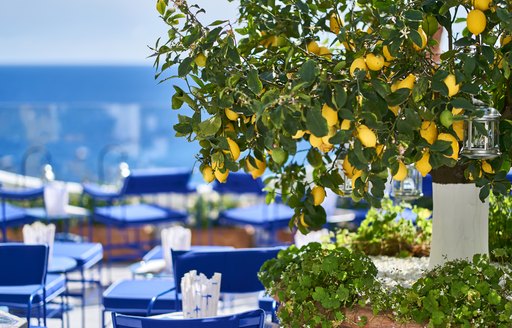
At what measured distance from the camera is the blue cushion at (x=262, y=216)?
540 cm

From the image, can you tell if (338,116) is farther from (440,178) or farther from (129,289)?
(129,289)

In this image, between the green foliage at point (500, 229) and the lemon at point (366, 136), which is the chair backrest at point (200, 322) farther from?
the lemon at point (366, 136)

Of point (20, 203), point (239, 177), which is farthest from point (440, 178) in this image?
point (20, 203)

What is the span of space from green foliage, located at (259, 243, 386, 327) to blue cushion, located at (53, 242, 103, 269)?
88.3 inches

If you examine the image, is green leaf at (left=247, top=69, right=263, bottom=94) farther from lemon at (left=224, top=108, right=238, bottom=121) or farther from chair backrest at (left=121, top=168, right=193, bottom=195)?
chair backrest at (left=121, top=168, right=193, bottom=195)

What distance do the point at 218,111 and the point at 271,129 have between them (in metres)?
0.31

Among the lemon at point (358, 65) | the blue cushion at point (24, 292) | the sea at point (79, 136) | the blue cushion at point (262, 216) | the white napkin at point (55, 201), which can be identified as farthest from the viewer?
the sea at point (79, 136)

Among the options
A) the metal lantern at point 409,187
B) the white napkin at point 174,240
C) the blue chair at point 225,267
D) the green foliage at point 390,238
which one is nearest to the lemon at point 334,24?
the metal lantern at point 409,187

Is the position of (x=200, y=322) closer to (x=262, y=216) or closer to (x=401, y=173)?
(x=401, y=173)

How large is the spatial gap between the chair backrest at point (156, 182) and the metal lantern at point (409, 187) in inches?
113

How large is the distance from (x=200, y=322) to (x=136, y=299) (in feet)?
4.44

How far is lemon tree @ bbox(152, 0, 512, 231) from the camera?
1.68 metres

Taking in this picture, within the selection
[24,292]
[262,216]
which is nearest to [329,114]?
[24,292]

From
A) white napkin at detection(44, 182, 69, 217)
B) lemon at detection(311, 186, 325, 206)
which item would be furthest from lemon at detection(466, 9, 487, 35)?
white napkin at detection(44, 182, 69, 217)
